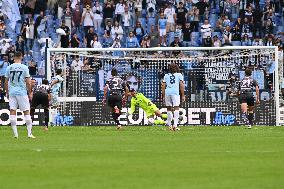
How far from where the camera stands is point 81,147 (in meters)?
24.4

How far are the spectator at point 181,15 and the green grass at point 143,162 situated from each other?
20625mm

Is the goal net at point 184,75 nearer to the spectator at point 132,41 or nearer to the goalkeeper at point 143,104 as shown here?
the goalkeeper at point 143,104

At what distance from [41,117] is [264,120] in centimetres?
899

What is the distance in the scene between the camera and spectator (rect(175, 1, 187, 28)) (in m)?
49.3

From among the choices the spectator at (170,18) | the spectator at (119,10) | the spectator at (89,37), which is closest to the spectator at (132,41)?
the spectator at (89,37)

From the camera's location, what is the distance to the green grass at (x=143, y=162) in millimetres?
15422

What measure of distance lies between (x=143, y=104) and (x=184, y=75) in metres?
3.58

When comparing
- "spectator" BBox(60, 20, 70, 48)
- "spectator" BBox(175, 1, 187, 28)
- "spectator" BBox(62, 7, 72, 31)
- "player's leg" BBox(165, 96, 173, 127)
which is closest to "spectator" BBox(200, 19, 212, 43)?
"spectator" BBox(175, 1, 187, 28)

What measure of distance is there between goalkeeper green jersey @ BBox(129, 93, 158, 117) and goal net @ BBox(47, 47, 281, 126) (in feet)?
4.80

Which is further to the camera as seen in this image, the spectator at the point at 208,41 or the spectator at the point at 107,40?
the spectator at the point at 107,40

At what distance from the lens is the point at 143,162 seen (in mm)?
19297

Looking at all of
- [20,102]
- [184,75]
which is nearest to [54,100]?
[184,75]

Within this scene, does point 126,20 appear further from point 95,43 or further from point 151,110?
point 151,110

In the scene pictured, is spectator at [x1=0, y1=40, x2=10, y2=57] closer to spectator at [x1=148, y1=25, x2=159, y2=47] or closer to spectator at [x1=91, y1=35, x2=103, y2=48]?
spectator at [x1=91, y1=35, x2=103, y2=48]
